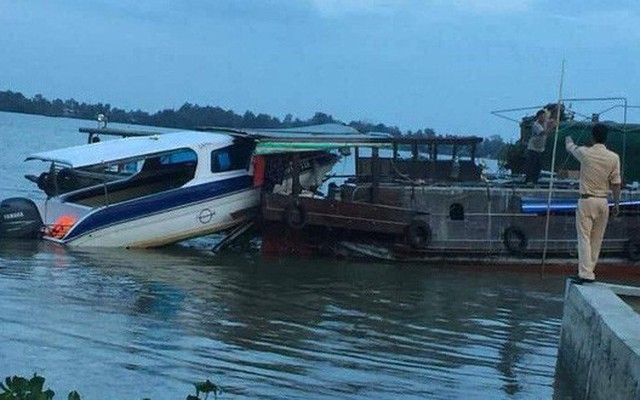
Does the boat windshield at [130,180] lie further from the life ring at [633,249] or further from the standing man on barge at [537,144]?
the life ring at [633,249]

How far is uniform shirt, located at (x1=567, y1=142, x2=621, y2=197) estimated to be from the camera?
37.5 feet

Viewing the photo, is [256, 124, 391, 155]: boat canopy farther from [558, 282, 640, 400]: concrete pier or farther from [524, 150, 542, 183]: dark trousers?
[558, 282, 640, 400]: concrete pier

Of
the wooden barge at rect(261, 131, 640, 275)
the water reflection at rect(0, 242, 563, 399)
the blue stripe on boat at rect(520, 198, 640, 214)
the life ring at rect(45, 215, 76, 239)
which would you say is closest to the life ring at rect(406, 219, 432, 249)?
the wooden barge at rect(261, 131, 640, 275)

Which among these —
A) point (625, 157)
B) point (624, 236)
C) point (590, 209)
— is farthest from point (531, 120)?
point (590, 209)

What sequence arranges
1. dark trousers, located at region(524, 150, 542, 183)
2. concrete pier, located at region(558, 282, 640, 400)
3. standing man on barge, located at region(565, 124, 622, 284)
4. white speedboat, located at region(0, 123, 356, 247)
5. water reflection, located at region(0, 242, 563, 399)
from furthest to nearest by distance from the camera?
dark trousers, located at region(524, 150, 542, 183), white speedboat, located at region(0, 123, 356, 247), standing man on barge, located at region(565, 124, 622, 284), water reflection, located at region(0, 242, 563, 399), concrete pier, located at region(558, 282, 640, 400)

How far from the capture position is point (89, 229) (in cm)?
2062

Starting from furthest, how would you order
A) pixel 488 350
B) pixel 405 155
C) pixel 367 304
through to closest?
pixel 405 155 → pixel 367 304 → pixel 488 350

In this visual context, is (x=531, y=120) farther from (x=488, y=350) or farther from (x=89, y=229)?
(x=488, y=350)

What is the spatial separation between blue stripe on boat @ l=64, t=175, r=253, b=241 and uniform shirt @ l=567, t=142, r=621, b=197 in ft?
35.2

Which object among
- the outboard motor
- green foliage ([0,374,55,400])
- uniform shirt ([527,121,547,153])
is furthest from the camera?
uniform shirt ([527,121,547,153])

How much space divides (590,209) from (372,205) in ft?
31.7

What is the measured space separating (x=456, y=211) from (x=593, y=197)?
32.3 feet

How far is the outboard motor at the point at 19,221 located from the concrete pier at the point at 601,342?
12.7m

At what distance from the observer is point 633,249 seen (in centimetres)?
2138
